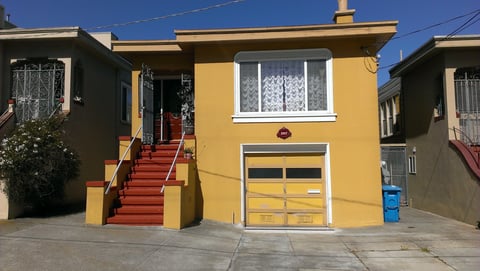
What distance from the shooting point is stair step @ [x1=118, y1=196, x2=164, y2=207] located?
9734 millimetres

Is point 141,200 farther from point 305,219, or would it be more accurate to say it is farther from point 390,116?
point 390,116

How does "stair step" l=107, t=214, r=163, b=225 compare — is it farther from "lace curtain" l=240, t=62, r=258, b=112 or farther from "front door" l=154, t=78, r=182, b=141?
"front door" l=154, t=78, r=182, b=141

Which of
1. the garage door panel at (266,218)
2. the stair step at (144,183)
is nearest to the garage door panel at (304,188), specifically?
the garage door panel at (266,218)

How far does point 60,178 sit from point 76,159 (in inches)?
33.0

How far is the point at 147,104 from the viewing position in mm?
12148

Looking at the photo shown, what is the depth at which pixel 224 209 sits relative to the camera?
1061 cm

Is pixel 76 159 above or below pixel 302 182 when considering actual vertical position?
above

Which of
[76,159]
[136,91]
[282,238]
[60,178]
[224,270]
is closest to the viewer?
[224,270]

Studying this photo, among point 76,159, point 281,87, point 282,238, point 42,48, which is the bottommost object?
point 282,238

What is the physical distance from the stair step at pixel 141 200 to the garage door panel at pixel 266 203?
247cm

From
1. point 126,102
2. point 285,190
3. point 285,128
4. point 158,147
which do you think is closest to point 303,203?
point 285,190

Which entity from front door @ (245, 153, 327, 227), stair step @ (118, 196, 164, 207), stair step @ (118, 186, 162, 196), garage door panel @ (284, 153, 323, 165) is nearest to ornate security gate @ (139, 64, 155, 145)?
stair step @ (118, 186, 162, 196)

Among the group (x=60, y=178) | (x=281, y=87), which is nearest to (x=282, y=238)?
(x=281, y=87)

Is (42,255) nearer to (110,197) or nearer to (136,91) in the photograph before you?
(110,197)
